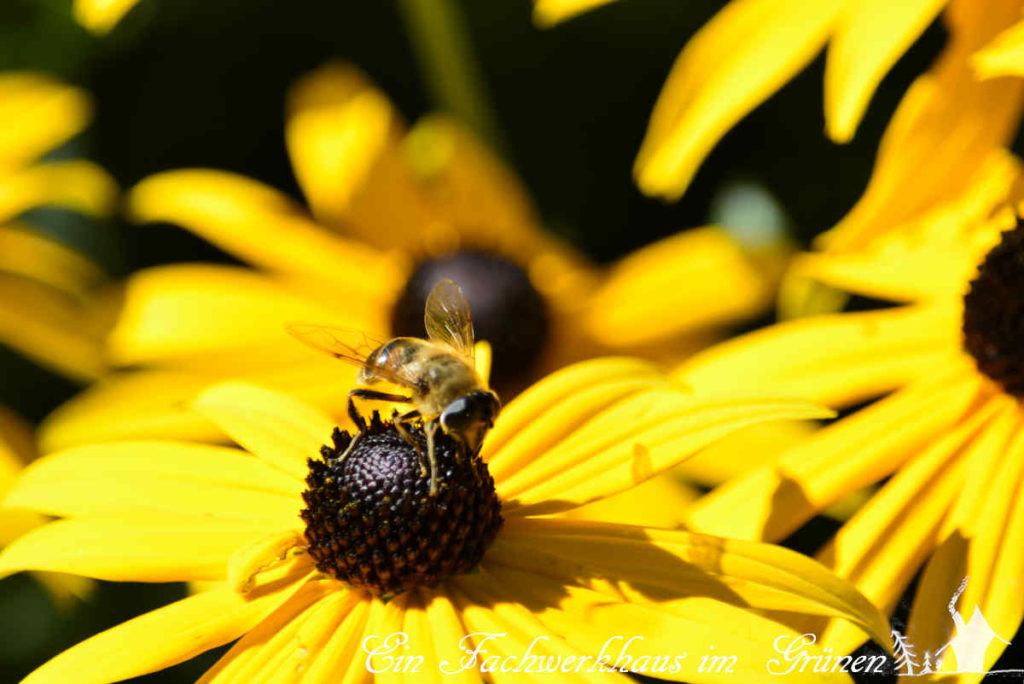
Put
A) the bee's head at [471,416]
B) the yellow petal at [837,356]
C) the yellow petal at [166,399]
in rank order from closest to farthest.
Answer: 1. the bee's head at [471,416]
2. the yellow petal at [837,356]
3. the yellow petal at [166,399]

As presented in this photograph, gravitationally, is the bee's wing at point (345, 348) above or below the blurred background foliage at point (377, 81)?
below

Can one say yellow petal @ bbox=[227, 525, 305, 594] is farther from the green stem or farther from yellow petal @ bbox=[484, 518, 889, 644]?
the green stem

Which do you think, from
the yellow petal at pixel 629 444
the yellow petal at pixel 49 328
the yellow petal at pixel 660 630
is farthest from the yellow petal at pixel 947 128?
the yellow petal at pixel 49 328

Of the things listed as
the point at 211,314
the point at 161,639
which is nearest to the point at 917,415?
the point at 161,639

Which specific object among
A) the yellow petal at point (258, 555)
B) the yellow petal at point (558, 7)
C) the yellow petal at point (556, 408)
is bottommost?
the yellow petal at point (258, 555)

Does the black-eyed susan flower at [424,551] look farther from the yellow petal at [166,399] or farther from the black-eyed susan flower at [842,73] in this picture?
the yellow petal at [166,399]

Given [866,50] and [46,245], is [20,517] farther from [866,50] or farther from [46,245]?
[866,50]
